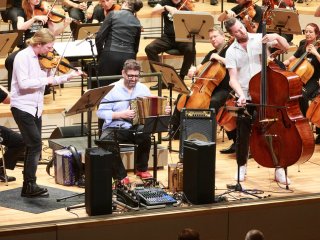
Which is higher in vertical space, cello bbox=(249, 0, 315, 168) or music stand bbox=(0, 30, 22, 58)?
music stand bbox=(0, 30, 22, 58)

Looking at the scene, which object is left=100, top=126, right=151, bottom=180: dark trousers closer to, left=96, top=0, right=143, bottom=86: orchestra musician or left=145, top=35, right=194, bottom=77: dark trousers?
left=96, top=0, right=143, bottom=86: orchestra musician

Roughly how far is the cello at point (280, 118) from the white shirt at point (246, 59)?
0.52 metres

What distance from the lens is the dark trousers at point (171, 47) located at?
11352 millimetres

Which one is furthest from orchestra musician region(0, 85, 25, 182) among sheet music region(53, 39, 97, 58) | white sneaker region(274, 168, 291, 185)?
white sneaker region(274, 168, 291, 185)

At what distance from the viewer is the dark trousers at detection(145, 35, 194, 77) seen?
1135 cm

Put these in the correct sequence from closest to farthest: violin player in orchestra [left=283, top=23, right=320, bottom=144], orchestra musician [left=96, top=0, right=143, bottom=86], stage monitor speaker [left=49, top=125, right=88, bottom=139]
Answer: stage monitor speaker [left=49, top=125, right=88, bottom=139]
orchestra musician [left=96, top=0, right=143, bottom=86]
violin player in orchestra [left=283, top=23, right=320, bottom=144]

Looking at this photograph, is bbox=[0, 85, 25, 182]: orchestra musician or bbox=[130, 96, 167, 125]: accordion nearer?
bbox=[130, 96, 167, 125]: accordion

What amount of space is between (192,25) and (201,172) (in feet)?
10.4

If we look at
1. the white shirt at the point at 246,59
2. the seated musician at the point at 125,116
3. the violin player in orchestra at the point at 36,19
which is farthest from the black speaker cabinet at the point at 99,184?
the violin player in orchestra at the point at 36,19

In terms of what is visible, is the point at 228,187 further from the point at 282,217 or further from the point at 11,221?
the point at 11,221

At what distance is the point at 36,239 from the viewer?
637 cm

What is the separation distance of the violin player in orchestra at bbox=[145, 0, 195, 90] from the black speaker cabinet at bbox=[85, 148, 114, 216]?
4.29 m

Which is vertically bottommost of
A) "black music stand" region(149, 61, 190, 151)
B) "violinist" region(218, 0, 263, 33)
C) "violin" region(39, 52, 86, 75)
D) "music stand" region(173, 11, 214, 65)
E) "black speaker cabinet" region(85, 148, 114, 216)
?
"black speaker cabinet" region(85, 148, 114, 216)

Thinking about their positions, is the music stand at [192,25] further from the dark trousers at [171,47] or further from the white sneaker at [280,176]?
the white sneaker at [280,176]
